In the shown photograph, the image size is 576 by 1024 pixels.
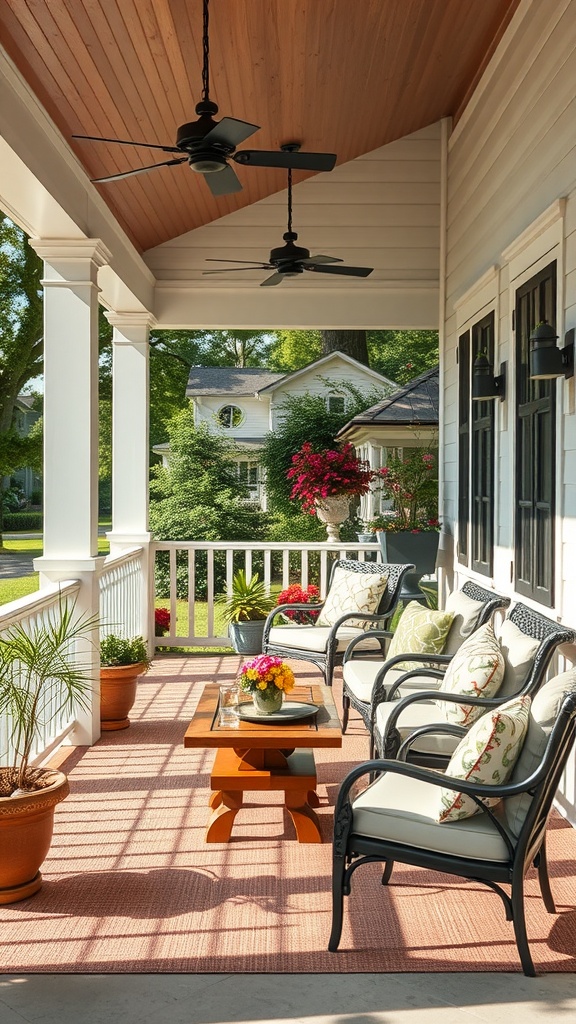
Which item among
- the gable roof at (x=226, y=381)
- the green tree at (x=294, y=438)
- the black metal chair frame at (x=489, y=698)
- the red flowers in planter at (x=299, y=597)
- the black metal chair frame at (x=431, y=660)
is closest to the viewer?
the black metal chair frame at (x=489, y=698)

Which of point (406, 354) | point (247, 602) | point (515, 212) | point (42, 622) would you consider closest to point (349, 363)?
point (406, 354)

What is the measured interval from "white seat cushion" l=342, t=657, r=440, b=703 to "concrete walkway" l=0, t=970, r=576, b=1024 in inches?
74.5

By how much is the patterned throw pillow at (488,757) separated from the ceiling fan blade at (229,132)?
2.29 metres

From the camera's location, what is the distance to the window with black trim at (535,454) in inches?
168

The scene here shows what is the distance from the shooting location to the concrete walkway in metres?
2.50

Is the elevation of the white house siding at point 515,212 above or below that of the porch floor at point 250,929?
above

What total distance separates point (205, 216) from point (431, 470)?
8.94 ft

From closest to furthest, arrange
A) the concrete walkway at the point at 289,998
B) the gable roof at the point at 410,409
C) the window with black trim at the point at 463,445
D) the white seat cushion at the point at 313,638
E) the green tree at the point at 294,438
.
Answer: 1. the concrete walkway at the point at 289,998
2. the white seat cushion at the point at 313,638
3. the window with black trim at the point at 463,445
4. the gable roof at the point at 410,409
5. the green tree at the point at 294,438

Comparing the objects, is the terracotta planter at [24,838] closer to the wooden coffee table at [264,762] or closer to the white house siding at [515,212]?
the wooden coffee table at [264,762]

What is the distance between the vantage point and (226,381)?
21.0 m

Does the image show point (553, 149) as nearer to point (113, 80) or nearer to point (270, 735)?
point (113, 80)

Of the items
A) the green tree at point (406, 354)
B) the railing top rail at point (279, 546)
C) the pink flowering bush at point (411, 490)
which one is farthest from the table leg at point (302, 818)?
the green tree at point (406, 354)

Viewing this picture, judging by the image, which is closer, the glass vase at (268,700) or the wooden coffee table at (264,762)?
the wooden coffee table at (264,762)

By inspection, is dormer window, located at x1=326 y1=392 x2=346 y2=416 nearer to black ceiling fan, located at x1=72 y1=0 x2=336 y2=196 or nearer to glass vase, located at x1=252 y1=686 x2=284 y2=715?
black ceiling fan, located at x1=72 y1=0 x2=336 y2=196
